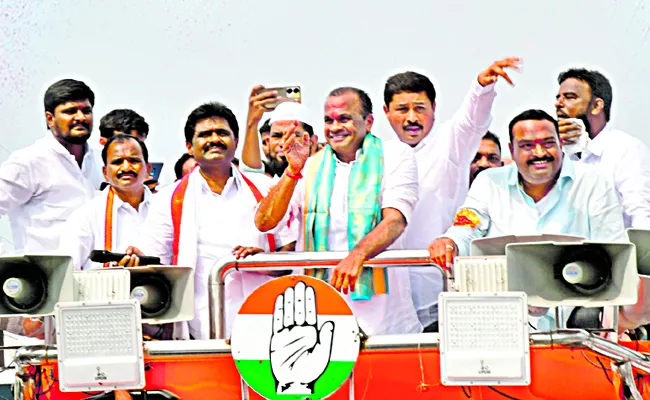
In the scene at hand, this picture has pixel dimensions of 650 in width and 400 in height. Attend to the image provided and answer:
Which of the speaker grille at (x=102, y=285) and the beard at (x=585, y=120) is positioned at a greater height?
the beard at (x=585, y=120)

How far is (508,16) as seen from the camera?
5484mm

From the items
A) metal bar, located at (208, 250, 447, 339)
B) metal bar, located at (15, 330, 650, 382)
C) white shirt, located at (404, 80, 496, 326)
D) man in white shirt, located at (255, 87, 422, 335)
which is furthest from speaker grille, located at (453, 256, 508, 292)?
white shirt, located at (404, 80, 496, 326)

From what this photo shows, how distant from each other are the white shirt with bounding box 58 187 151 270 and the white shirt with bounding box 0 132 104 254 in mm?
146

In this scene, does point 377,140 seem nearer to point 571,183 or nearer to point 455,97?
point 455,97

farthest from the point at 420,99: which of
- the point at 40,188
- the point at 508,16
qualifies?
the point at 40,188

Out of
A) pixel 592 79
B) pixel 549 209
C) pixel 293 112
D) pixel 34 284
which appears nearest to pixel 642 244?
pixel 549 209

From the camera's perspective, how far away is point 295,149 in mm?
5430

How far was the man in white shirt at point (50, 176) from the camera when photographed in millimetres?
5863

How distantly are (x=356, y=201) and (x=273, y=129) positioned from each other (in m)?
0.63

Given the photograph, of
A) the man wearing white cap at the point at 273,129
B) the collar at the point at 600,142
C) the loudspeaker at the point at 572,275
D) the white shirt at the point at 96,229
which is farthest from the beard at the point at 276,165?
the loudspeaker at the point at 572,275

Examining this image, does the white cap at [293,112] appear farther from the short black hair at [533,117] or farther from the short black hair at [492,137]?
the short black hair at [533,117]

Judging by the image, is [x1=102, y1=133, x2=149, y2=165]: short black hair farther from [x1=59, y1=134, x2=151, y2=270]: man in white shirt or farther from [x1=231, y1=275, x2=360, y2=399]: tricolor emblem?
[x1=231, y1=275, x2=360, y2=399]: tricolor emblem

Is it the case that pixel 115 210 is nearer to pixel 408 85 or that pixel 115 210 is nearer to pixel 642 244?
pixel 408 85

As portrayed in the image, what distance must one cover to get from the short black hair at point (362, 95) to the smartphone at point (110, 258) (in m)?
1.07
